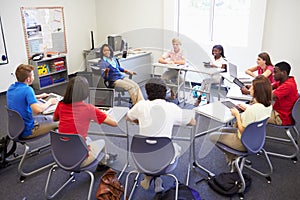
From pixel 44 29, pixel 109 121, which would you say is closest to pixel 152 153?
pixel 109 121

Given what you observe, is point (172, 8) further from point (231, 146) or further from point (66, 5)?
point (231, 146)

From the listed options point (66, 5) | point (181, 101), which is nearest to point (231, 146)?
point (181, 101)

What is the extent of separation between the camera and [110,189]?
239cm

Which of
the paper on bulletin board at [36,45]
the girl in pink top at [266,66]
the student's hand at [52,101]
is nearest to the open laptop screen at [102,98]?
the student's hand at [52,101]

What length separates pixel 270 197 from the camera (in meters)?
2.44

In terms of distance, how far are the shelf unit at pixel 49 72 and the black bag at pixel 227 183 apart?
4.09 metres

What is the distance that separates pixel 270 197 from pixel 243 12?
371 cm

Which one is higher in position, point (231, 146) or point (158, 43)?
point (158, 43)

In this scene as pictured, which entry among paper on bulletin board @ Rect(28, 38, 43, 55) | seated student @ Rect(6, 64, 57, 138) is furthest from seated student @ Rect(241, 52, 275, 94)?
paper on bulletin board @ Rect(28, 38, 43, 55)

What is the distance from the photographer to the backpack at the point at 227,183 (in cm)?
246

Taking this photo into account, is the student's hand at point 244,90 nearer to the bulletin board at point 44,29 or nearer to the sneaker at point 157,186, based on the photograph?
the sneaker at point 157,186

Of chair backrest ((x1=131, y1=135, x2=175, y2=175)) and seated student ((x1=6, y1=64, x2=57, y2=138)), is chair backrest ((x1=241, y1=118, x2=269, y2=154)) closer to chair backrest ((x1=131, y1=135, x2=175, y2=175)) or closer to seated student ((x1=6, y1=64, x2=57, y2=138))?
chair backrest ((x1=131, y1=135, x2=175, y2=175))

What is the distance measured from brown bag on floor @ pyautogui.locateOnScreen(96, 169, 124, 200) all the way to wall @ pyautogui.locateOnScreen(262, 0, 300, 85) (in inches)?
150

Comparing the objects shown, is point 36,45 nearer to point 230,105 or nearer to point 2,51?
point 2,51
